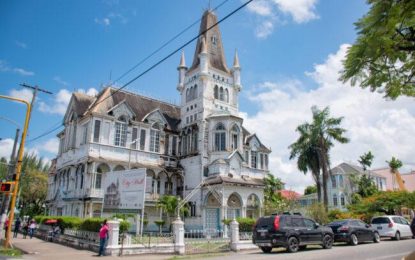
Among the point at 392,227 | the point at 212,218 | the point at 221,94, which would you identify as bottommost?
the point at 392,227

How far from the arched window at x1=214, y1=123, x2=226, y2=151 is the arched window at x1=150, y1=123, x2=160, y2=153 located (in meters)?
6.39

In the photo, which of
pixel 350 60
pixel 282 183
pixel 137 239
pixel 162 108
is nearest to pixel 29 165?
pixel 162 108

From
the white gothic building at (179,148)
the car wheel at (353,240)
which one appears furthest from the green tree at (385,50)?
the white gothic building at (179,148)

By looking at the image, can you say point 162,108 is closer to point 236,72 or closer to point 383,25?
point 236,72

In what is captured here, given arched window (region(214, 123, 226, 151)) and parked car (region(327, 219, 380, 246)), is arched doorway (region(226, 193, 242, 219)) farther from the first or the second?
parked car (region(327, 219, 380, 246))

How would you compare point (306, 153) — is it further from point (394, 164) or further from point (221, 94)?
point (394, 164)

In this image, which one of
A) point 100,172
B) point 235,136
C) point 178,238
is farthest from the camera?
point 235,136

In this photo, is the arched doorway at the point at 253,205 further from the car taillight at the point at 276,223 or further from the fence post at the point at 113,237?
the fence post at the point at 113,237

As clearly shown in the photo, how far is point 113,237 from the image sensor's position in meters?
16.7

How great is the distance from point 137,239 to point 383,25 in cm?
1588

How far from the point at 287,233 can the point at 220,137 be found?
19660 mm

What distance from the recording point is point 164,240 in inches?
729

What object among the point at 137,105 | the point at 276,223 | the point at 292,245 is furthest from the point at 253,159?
the point at 292,245

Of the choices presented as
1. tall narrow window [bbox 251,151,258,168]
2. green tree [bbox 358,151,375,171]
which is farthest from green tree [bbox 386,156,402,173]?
tall narrow window [bbox 251,151,258,168]
